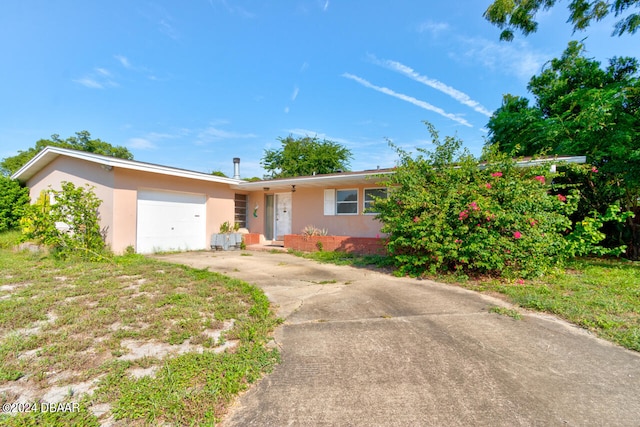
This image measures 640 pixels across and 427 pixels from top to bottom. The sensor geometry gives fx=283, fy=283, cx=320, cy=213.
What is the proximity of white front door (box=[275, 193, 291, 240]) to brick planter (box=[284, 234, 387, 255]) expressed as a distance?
1.29 meters

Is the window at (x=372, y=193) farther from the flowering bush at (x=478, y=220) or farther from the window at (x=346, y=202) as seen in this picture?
the flowering bush at (x=478, y=220)

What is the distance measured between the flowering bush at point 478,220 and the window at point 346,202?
12.4 feet

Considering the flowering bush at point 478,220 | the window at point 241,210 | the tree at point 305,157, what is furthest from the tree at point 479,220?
the tree at point 305,157

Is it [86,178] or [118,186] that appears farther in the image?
[86,178]

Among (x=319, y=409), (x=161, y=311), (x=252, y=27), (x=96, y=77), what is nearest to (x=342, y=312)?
(x=319, y=409)

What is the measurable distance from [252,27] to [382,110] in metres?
6.94

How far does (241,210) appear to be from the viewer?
493 inches

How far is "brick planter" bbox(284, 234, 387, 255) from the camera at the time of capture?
29.3 feet

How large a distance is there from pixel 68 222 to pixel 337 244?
7497mm

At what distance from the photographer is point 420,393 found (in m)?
2.14

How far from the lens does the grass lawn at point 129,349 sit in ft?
6.28

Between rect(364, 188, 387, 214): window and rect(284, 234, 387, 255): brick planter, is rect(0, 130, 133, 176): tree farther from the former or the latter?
rect(364, 188, 387, 214): window

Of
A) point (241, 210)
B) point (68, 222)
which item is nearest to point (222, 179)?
point (241, 210)

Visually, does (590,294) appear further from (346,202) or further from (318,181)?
(318,181)
